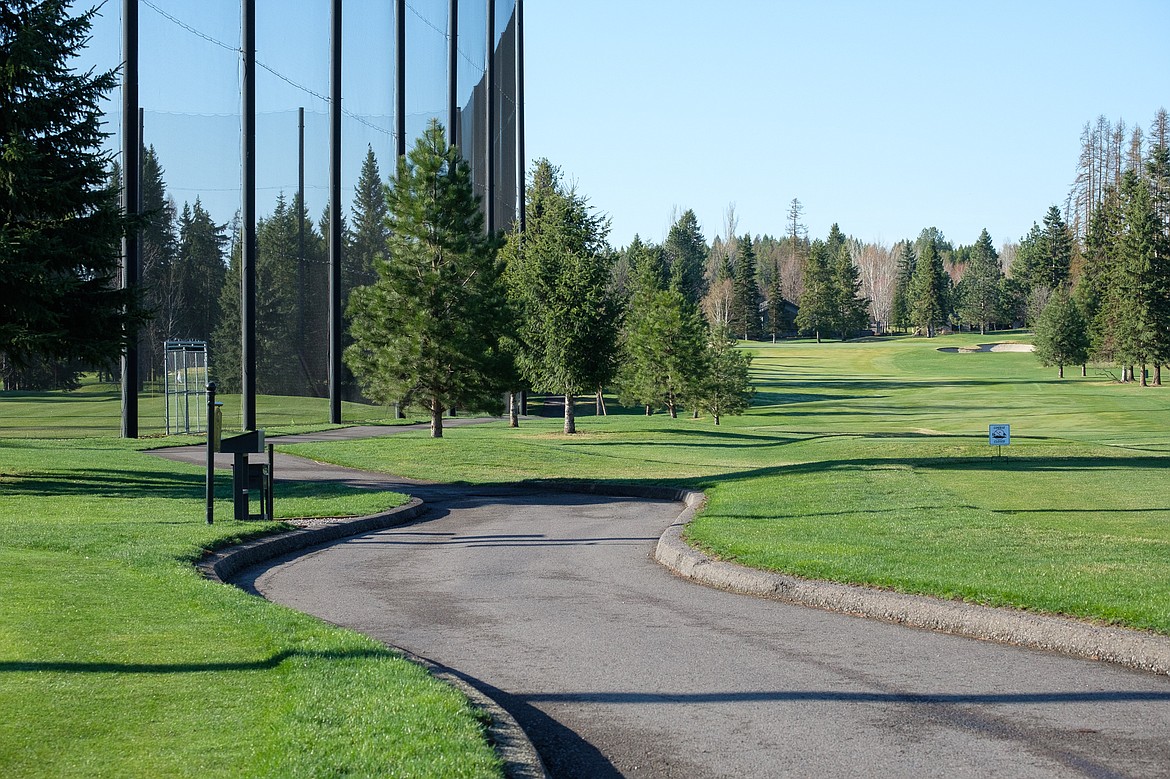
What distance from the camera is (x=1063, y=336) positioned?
88.1 m

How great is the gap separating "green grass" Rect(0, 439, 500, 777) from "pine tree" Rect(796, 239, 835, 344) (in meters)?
139

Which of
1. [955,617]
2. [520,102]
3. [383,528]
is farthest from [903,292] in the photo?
[955,617]

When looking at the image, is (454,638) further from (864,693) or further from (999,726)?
(999,726)

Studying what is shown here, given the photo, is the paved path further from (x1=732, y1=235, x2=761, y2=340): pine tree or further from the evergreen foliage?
the evergreen foliage

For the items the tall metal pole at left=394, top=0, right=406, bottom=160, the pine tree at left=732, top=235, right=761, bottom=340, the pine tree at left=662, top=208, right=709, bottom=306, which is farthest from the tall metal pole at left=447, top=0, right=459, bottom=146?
the pine tree at left=662, top=208, right=709, bottom=306

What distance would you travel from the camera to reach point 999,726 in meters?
5.93

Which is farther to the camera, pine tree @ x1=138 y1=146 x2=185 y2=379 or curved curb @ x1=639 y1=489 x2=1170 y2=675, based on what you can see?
pine tree @ x1=138 y1=146 x2=185 y2=379

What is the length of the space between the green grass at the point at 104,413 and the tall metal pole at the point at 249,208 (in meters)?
1.10

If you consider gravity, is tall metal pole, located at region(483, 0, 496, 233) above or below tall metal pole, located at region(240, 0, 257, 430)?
above

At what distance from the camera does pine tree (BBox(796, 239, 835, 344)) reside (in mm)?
145625

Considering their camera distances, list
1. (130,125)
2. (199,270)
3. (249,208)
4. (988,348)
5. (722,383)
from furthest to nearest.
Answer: (988,348) < (722,383) < (199,270) < (249,208) < (130,125)

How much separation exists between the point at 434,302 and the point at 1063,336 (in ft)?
229

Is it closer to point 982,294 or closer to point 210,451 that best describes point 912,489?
point 210,451

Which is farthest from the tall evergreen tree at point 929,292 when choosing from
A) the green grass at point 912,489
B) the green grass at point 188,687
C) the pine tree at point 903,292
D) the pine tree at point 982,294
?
the green grass at point 188,687
